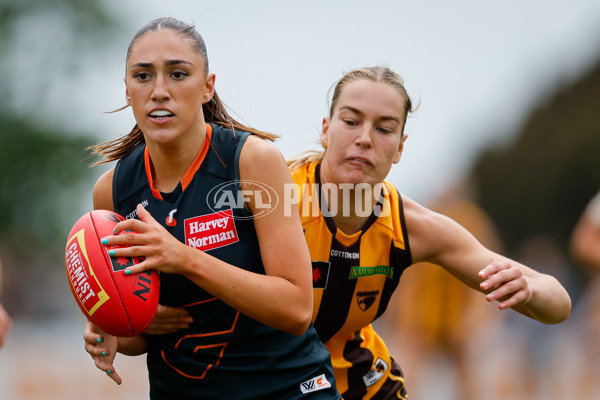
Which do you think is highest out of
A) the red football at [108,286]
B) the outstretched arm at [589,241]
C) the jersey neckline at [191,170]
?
the jersey neckline at [191,170]

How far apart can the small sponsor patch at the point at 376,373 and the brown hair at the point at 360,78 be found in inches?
47.1

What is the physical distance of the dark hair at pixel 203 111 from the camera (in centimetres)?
359

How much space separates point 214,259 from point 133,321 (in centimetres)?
44

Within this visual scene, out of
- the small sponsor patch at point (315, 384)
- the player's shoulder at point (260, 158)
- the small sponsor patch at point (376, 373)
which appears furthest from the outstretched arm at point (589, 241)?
the player's shoulder at point (260, 158)

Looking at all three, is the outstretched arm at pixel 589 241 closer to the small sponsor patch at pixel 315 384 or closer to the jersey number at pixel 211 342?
the small sponsor patch at pixel 315 384

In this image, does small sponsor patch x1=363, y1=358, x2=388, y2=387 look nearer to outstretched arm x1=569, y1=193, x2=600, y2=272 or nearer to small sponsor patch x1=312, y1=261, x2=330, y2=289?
small sponsor patch x1=312, y1=261, x2=330, y2=289

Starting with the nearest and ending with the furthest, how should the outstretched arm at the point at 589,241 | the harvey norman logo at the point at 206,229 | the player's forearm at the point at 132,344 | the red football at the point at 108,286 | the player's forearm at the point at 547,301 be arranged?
the red football at the point at 108,286 < the harvey norman logo at the point at 206,229 < the player's forearm at the point at 132,344 < the player's forearm at the point at 547,301 < the outstretched arm at the point at 589,241

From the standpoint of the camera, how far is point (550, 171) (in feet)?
112

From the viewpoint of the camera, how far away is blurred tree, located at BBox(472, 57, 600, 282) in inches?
1284

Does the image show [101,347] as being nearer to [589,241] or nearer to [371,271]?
[371,271]

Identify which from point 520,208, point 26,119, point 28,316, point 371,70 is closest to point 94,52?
point 26,119

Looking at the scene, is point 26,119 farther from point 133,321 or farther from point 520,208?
point 520,208

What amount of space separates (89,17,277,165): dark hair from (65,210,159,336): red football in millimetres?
609

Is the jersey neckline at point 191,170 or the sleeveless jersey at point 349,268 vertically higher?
the jersey neckline at point 191,170
